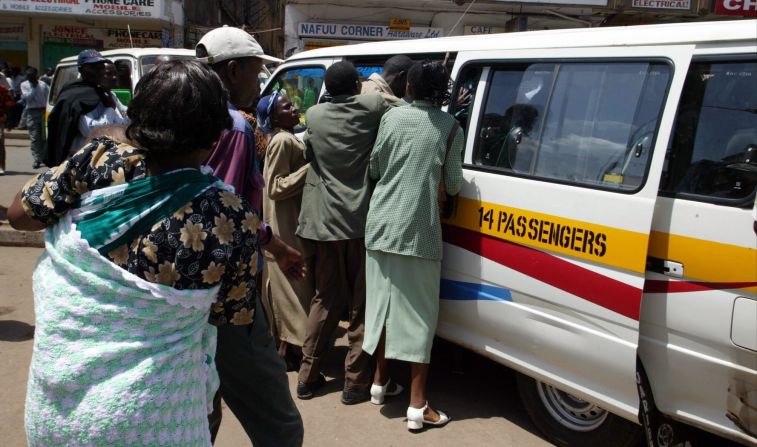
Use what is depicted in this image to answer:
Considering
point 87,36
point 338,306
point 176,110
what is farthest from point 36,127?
point 176,110

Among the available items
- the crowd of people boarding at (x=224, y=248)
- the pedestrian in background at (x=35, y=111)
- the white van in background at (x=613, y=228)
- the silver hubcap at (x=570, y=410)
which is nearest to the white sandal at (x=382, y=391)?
the crowd of people boarding at (x=224, y=248)

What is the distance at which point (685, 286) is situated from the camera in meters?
2.55

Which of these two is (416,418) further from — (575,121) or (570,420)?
(575,121)

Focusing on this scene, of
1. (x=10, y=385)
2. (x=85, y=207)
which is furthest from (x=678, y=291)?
(x=10, y=385)

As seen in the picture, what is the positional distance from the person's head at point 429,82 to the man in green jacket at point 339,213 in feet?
1.06

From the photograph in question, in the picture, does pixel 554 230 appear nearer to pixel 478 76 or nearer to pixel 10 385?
pixel 478 76

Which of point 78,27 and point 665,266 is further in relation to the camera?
point 78,27

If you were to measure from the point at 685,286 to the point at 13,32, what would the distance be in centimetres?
2228

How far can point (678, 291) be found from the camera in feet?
8.46

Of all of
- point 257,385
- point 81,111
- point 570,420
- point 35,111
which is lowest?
point 570,420

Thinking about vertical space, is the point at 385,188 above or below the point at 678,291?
above

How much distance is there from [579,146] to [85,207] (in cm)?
209

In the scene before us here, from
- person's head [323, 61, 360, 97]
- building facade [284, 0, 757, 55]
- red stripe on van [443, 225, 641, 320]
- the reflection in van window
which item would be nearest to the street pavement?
red stripe on van [443, 225, 641, 320]

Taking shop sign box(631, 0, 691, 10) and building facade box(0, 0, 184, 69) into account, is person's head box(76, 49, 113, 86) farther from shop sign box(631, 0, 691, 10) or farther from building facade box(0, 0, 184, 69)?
building facade box(0, 0, 184, 69)
